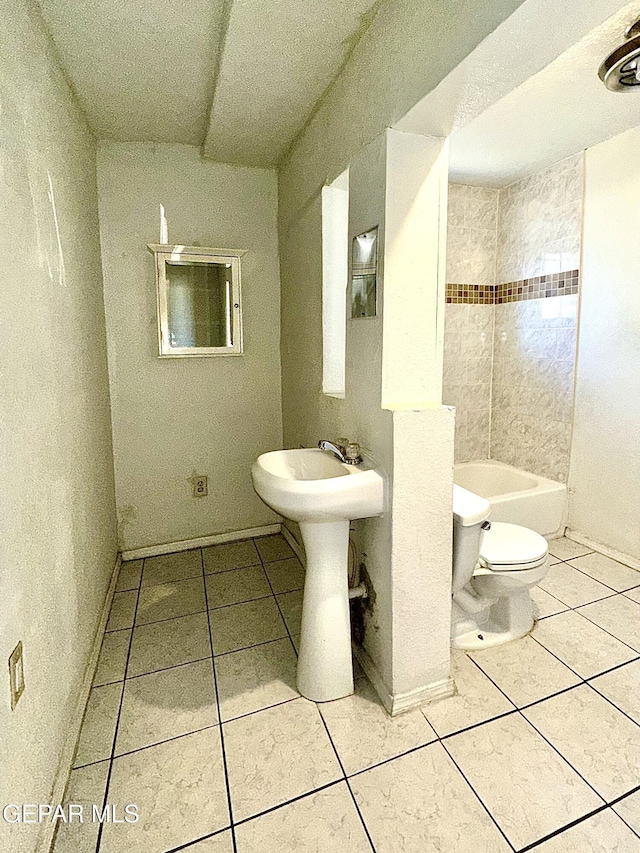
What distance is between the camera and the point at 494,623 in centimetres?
193

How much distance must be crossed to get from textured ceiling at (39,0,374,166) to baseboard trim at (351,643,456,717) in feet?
7.20

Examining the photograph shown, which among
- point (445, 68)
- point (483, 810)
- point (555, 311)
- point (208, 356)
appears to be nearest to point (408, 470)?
point (483, 810)

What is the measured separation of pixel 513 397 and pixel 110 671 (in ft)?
9.06

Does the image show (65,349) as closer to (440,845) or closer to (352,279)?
(352,279)

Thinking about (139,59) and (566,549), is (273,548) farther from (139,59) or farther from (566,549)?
(139,59)

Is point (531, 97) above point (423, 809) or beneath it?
above

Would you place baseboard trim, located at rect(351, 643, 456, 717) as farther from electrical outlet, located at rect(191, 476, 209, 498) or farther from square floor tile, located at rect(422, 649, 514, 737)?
electrical outlet, located at rect(191, 476, 209, 498)

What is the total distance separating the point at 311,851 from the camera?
1.09 m

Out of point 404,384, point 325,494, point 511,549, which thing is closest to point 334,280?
point 404,384

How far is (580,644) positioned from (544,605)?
0.92 feet

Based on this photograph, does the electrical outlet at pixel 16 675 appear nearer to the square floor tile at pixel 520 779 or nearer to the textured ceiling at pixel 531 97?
the square floor tile at pixel 520 779

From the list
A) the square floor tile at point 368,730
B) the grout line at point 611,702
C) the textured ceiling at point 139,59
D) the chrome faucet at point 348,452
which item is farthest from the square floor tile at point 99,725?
the textured ceiling at point 139,59

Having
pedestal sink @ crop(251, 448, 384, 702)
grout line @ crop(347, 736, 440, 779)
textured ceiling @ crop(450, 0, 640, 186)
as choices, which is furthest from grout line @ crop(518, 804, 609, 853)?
textured ceiling @ crop(450, 0, 640, 186)

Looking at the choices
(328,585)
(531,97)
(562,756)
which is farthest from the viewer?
(531,97)
